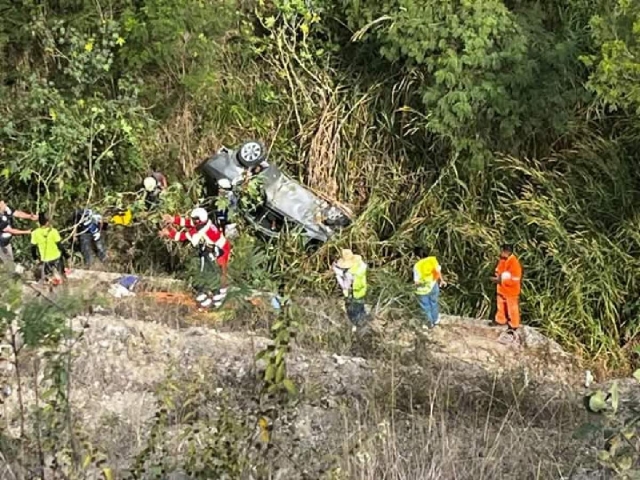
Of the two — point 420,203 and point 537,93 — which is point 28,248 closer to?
point 420,203

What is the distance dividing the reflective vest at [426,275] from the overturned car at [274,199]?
2.23 metres

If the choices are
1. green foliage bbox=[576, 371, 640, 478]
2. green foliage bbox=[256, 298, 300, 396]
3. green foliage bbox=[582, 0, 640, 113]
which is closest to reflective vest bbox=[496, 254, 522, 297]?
green foliage bbox=[582, 0, 640, 113]

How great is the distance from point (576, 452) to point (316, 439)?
4.33ft

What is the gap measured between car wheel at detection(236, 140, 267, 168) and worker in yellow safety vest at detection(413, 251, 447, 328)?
3.00 m

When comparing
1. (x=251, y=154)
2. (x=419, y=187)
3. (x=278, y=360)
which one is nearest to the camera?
(x=278, y=360)

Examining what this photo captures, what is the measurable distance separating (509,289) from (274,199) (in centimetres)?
356

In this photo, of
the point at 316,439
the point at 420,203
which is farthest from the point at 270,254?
the point at 316,439

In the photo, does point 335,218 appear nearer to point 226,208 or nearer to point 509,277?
point 226,208

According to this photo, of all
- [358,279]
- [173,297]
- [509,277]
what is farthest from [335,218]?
[509,277]

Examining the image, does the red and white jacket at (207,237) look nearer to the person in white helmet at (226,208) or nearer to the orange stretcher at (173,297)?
the orange stretcher at (173,297)

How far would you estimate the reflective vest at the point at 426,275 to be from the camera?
10.2 metres

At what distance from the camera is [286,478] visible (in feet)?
12.0

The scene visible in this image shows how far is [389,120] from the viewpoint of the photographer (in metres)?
13.1

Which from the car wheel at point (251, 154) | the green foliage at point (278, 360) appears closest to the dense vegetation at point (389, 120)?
the car wheel at point (251, 154)
